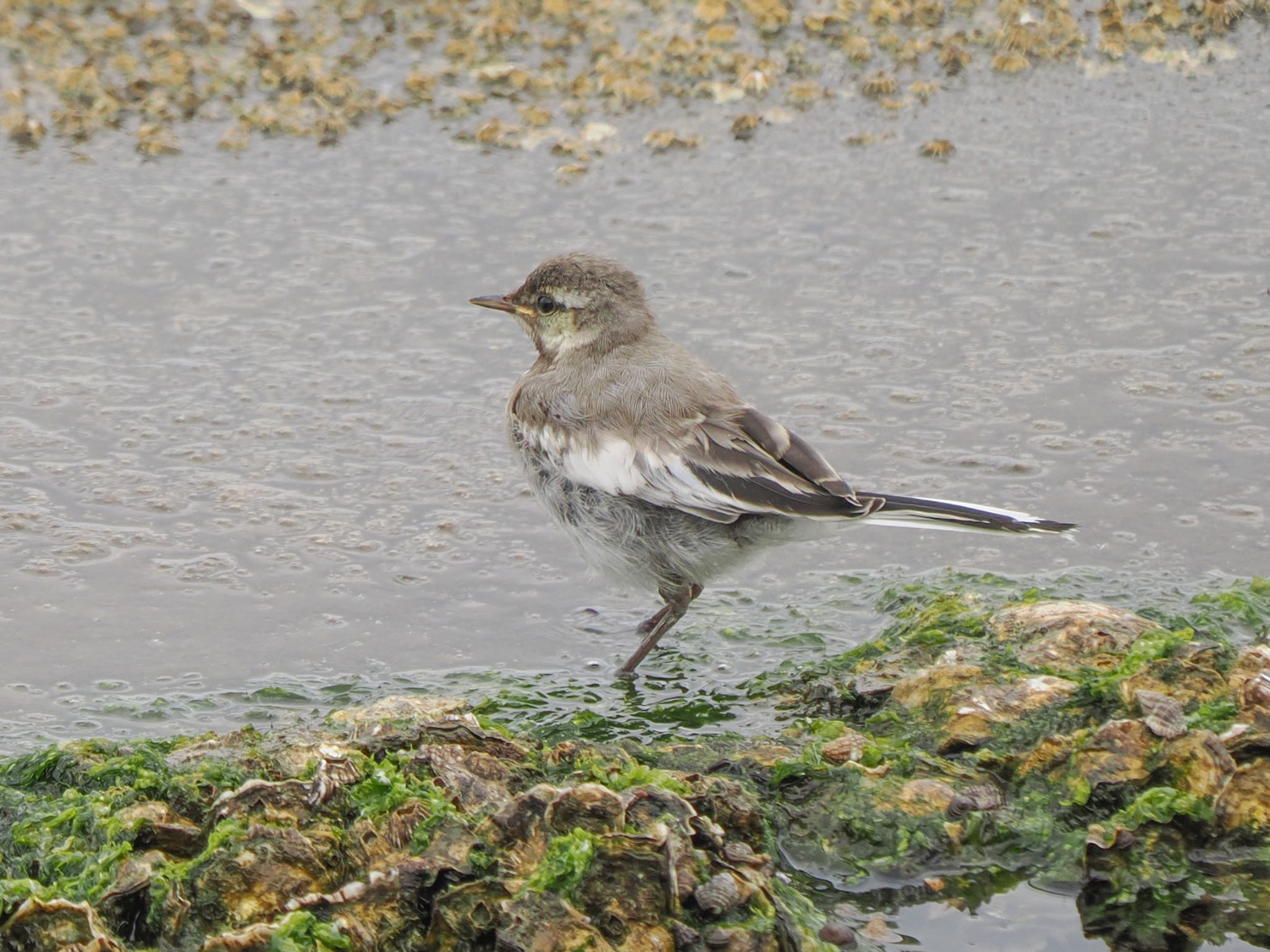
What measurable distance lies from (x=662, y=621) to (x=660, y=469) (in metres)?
0.59

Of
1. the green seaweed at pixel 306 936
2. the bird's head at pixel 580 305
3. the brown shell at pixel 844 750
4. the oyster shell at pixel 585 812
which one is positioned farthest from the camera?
the bird's head at pixel 580 305

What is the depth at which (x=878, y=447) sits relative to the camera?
6.26m

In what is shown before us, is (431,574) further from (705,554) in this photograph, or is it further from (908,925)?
(908,925)

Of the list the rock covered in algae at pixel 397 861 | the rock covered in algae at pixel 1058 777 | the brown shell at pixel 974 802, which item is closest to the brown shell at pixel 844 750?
the rock covered in algae at pixel 1058 777

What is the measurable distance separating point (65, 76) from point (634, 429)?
5.39 m

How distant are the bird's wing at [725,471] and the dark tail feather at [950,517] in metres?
0.07

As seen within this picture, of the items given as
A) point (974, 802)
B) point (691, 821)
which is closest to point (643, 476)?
point (974, 802)

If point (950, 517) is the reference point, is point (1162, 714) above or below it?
below

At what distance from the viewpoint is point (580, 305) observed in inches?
228

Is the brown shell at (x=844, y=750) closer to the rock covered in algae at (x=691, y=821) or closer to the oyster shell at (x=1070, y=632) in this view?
the rock covered in algae at (x=691, y=821)

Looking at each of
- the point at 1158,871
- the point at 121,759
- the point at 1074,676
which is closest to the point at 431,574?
the point at 121,759

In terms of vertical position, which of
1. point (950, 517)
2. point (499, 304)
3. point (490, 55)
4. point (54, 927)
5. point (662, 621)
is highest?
point (490, 55)

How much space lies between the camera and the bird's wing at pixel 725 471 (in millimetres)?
4902

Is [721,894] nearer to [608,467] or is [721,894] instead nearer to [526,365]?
[608,467]
